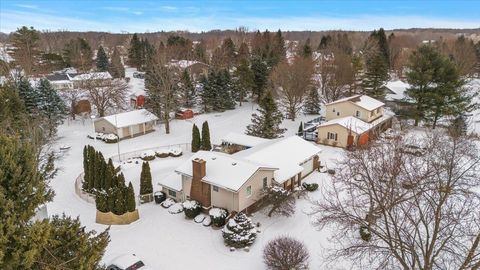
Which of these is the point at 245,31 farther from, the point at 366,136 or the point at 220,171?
the point at 220,171

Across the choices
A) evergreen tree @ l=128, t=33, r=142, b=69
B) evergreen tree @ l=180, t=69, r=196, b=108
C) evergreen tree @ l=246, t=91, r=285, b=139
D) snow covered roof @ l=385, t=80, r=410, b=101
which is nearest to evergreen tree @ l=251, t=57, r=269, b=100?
evergreen tree @ l=180, t=69, r=196, b=108

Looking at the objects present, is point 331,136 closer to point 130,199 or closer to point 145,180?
point 145,180

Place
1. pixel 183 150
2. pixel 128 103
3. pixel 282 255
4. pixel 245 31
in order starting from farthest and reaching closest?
pixel 245 31, pixel 128 103, pixel 183 150, pixel 282 255

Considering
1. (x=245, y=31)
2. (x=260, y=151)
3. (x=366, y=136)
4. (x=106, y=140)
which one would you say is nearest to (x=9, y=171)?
(x=260, y=151)

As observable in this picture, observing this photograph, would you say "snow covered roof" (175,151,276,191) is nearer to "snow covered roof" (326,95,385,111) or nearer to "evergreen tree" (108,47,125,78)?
"snow covered roof" (326,95,385,111)

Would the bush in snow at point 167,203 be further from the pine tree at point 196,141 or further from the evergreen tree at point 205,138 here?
the evergreen tree at point 205,138

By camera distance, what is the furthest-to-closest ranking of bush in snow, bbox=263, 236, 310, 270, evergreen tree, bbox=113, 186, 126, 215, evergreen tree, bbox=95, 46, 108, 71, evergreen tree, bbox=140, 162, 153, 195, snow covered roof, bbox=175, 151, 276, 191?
evergreen tree, bbox=95, 46, 108, 71
evergreen tree, bbox=140, 162, 153, 195
evergreen tree, bbox=113, 186, 126, 215
snow covered roof, bbox=175, 151, 276, 191
bush in snow, bbox=263, 236, 310, 270

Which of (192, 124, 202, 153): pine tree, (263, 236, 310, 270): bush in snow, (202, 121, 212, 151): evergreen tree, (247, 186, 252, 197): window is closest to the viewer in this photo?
(263, 236, 310, 270): bush in snow

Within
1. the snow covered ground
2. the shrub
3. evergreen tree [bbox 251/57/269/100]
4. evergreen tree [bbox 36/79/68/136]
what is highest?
evergreen tree [bbox 251/57/269/100]
